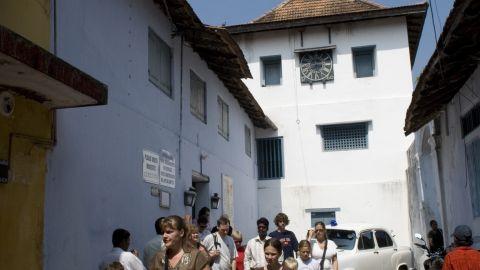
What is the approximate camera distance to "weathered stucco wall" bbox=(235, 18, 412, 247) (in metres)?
18.6

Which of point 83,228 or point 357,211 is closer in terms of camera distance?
point 83,228

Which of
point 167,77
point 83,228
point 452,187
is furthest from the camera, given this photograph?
point 452,187

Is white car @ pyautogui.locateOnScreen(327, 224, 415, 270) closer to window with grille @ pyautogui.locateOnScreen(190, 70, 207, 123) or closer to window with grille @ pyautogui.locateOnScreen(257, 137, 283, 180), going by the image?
window with grille @ pyautogui.locateOnScreen(190, 70, 207, 123)

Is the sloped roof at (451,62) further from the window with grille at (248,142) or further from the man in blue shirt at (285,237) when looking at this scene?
the window with grille at (248,142)

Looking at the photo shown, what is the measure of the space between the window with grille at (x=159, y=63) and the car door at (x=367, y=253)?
5.03 meters

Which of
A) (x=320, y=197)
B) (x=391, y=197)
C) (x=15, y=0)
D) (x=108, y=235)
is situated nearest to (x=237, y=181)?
(x=320, y=197)

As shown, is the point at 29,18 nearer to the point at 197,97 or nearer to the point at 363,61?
the point at 197,97

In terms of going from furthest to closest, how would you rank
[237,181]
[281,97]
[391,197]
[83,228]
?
1. [281,97]
2. [391,197]
3. [237,181]
4. [83,228]

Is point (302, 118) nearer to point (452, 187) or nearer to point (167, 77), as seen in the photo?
point (452, 187)

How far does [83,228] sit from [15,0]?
2.60 meters

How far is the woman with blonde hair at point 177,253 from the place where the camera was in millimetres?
4230

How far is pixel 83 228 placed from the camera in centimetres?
649

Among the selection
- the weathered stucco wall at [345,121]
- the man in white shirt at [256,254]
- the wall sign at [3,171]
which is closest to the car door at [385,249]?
the man in white shirt at [256,254]

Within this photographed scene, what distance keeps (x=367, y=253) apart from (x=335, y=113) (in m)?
8.04
